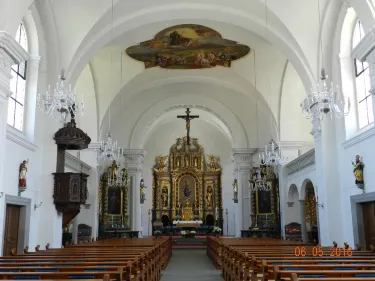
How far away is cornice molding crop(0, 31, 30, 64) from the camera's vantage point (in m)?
7.48

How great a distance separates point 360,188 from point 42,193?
782cm

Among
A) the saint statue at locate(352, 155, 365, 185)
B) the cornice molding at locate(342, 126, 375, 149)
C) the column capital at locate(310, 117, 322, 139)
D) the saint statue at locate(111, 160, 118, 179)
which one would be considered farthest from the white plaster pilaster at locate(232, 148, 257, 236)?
the saint statue at locate(352, 155, 365, 185)

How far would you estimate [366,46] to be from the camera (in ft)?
26.5

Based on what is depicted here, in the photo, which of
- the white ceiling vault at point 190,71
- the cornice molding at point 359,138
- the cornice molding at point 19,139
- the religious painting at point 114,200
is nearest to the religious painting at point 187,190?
the white ceiling vault at point 190,71

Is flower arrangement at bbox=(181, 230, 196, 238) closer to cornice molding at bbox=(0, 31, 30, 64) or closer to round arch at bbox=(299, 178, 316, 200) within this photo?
round arch at bbox=(299, 178, 316, 200)

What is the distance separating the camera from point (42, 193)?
35.1 ft

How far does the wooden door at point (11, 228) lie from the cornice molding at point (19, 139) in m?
1.44

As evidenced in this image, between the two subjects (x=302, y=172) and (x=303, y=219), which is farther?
(x=303, y=219)

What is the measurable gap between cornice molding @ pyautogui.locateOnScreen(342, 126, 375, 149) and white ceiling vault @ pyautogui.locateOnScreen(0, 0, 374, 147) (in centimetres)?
209

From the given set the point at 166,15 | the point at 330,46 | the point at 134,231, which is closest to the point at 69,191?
the point at 166,15

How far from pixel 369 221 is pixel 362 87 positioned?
3348 mm

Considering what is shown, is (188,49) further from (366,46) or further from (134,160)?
(366,46)

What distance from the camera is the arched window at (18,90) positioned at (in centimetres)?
1014

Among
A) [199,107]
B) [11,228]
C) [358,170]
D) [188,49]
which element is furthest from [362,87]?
[199,107]
